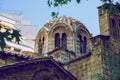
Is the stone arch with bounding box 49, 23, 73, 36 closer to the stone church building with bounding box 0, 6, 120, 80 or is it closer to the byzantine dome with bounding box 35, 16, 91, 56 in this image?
the byzantine dome with bounding box 35, 16, 91, 56

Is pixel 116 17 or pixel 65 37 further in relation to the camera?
pixel 65 37

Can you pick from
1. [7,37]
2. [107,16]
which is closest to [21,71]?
[107,16]

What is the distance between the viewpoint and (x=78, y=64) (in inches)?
847

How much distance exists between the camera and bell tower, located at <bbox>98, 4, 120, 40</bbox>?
21.5 meters

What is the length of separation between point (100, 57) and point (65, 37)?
10109mm

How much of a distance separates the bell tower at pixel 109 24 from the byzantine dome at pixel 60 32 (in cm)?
675

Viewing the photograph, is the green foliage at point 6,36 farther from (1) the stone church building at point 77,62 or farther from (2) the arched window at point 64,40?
(2) the arched window at point 64,40

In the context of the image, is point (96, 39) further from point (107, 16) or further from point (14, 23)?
point (14, 23)

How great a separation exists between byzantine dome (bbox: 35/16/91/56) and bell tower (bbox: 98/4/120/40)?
22.2ft

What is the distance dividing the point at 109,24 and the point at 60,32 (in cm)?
894

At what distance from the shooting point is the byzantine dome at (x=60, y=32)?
29188 millimetres

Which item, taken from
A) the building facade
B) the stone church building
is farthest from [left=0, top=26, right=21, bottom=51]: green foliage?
the stone church building

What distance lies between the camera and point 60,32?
3012 cm

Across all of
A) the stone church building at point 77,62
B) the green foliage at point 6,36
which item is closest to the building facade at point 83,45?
the stone church building at point 77,62
